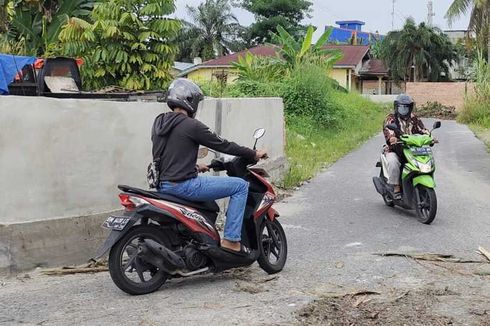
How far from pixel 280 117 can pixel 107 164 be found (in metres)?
6.30

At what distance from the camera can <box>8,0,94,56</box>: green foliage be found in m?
18.1

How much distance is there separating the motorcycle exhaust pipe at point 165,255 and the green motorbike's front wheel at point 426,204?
409 cm

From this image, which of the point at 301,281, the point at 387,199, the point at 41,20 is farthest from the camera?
the point at 41,20

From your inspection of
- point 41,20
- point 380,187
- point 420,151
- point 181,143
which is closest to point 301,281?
point 181,143

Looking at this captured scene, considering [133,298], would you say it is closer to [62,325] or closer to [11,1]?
[62,325]

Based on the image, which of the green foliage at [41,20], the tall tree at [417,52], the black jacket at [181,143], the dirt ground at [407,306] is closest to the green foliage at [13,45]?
the green foliage at [41,20]

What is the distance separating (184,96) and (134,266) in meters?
1.48

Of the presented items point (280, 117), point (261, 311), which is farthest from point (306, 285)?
point (280, 117)

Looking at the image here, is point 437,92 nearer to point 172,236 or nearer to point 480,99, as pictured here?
point 480,99

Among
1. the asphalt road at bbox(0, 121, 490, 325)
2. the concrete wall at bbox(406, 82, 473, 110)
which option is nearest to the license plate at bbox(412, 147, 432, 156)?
the asphalt road at bbox(0, 121, 490, 325)

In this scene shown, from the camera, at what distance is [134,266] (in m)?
5.27

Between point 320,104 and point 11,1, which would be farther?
point 320,104

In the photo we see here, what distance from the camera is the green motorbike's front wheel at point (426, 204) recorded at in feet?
27.0

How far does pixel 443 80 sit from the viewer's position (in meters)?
53.2
